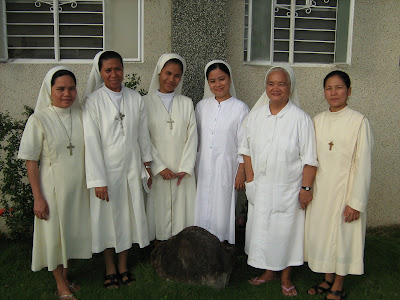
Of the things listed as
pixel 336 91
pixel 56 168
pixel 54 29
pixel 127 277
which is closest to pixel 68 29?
pixel 54 29

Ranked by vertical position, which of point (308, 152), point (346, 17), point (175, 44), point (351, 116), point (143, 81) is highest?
point (346, 17)

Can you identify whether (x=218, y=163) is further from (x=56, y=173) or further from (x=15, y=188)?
(x=15, y=188)

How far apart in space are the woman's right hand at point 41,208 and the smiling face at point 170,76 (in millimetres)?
1661

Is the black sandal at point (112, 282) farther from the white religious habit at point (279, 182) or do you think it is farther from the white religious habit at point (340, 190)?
the white religious habit at point (340, 190)

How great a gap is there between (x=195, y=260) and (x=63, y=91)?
199 centimetres

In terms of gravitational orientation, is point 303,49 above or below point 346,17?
below

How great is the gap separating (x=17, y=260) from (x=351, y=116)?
13.1ft

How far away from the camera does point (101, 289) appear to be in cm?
380

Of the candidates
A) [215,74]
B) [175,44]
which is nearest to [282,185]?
[215,74]

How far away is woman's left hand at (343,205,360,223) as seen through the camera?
345cm

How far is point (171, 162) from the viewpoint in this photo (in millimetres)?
4121

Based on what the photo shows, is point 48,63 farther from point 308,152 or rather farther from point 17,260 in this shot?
point 308,152

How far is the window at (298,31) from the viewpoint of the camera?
556 cm

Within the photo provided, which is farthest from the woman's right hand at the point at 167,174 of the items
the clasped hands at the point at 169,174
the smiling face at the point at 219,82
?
the smiling face at the point at 219,82
